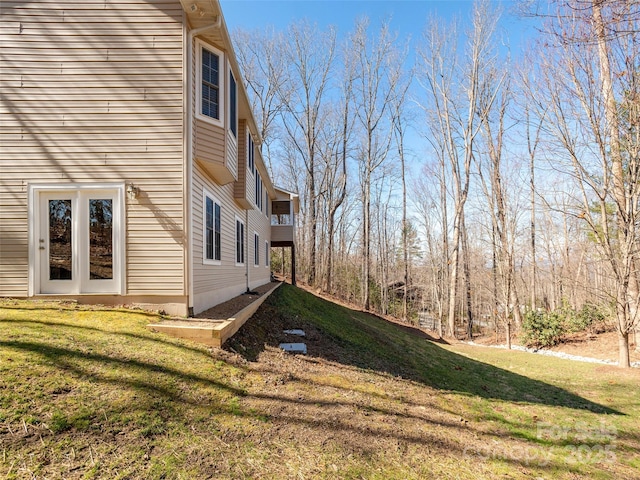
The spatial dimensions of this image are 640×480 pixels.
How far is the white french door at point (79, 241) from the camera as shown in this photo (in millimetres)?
5719

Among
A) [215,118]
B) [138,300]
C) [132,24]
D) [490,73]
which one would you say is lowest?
[138,300]

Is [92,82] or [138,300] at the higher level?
[92,82]

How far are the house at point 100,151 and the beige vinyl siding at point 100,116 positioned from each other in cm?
2

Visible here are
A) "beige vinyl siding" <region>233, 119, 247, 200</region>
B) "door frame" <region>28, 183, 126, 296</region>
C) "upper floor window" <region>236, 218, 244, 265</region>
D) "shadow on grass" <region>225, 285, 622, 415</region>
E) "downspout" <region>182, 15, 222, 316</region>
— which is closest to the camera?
"door frame" <region>28, 183, 126, 296</region>

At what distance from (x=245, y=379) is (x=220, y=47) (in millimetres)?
6119

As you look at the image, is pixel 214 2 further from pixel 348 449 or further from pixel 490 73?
pixel 490 73

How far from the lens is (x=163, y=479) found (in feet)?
8.08

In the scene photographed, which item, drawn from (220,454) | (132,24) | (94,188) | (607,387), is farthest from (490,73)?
(220,454)

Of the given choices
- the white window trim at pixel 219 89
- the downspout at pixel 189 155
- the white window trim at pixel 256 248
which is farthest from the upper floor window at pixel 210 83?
the white window trim at pixel 256 248

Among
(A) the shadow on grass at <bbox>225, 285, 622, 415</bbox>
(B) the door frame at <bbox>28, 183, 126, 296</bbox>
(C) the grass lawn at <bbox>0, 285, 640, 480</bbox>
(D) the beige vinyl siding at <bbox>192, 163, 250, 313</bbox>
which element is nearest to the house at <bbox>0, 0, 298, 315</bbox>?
(B) the door frame at <bbox>28, 183, 126, 296</bbox>

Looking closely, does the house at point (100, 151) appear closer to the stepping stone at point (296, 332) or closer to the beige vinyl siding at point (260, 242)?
the stepping stone at point (296, 332)

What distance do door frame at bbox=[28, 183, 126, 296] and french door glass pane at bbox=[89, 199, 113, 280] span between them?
0.09 metres

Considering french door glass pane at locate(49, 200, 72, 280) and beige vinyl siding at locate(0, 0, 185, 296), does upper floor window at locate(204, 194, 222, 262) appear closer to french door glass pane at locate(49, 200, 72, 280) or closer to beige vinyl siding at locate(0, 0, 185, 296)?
beige vinyl siding at locate(0, 0, 185, 296)

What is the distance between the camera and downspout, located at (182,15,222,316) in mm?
5805
